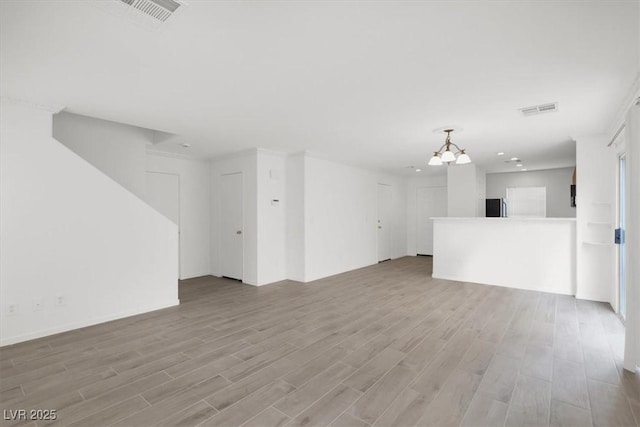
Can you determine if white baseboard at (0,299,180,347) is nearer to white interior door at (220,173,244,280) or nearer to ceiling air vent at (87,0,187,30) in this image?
white interior door at (220,173,244,280)

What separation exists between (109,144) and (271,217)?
2863 millimetres

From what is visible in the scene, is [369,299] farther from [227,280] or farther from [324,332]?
[227,280]

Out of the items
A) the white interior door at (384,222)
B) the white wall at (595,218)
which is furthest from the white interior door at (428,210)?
the white wall at (595,218)

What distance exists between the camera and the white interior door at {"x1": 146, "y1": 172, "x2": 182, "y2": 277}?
587 centimetres

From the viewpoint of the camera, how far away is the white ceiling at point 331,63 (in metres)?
1.88

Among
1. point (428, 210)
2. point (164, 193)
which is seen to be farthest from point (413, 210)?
point (164, 193)

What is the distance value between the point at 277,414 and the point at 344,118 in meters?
3.20

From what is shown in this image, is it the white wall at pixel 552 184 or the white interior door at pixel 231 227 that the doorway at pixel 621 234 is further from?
the white interior door at pixel 231 227

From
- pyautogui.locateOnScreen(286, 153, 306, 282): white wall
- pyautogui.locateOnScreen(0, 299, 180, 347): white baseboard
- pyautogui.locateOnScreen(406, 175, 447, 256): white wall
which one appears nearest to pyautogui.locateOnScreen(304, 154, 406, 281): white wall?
pyautogui.locateOnScreen(286, 153, 306, 282): white wall

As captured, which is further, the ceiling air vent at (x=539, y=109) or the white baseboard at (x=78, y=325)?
the ceiling air vent at (x=539, y=109)

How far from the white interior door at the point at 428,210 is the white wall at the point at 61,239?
7741mm

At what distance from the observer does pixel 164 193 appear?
6.05 meters

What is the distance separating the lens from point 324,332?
11.4ft

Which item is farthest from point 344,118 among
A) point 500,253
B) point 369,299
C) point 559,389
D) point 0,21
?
point 500,253
